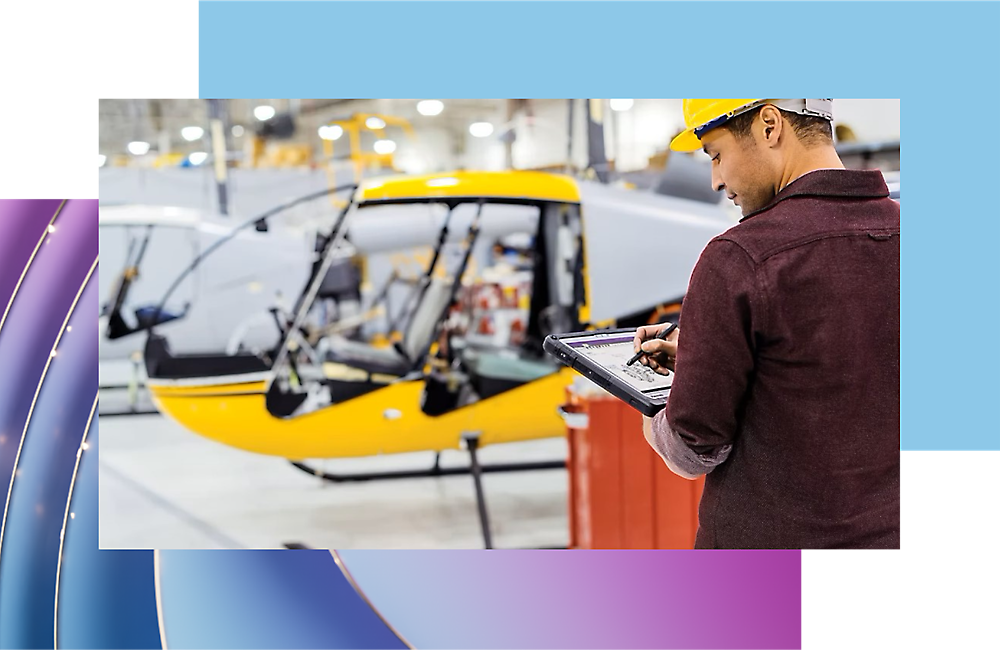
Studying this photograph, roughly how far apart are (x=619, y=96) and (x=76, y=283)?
1.66 m

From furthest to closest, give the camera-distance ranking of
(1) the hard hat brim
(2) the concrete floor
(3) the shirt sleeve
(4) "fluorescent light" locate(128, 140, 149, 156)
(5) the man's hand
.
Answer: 1. (2) the concrete floor
2. (4) "fluorescent light" locate(128, 140, 149, 156)
3. (1) the hard hat brim
4. (5) the man's hand
5. (3) the shirt sleeve

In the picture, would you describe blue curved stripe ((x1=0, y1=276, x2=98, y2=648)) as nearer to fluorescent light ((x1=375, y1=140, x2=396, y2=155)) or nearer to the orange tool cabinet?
fluorescent light ((x1=375, y1=140, x2=396, y2=155))

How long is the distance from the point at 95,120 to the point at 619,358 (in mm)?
1653

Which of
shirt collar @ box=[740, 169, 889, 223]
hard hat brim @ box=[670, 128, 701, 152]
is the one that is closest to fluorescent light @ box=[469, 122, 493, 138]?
hard hat brim @ box=[670, 128, 701, 152]

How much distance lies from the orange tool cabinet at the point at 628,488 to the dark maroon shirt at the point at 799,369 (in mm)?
673

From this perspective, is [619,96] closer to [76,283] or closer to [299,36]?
[299,36]

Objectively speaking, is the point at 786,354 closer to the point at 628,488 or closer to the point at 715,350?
the point at 715,350

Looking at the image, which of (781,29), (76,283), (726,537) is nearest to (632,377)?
(726,537)

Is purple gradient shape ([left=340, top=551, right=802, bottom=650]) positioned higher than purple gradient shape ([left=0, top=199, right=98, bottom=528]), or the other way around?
purple gradient shape ([left=0, top=199, right=98, bottom=528])

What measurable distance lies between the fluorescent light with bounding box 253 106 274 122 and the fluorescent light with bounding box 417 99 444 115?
1.48ft

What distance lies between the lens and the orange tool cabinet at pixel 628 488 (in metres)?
2.32

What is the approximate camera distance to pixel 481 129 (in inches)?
92.0

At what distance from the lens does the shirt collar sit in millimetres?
1477

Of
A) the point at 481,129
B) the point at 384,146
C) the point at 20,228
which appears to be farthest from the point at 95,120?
the point at 481,129
